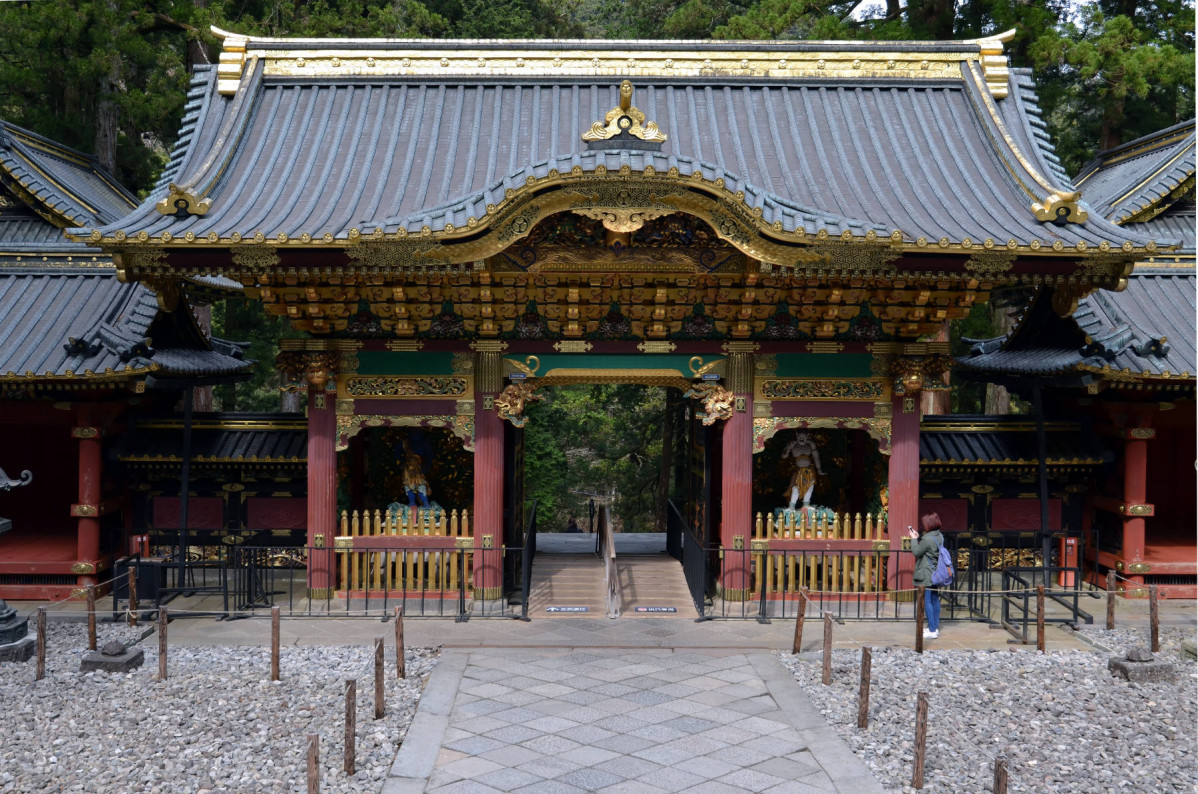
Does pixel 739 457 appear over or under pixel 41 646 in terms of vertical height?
over

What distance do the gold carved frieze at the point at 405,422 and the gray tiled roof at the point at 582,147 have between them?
267cm

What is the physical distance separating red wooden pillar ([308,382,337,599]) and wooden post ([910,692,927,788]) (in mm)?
8159

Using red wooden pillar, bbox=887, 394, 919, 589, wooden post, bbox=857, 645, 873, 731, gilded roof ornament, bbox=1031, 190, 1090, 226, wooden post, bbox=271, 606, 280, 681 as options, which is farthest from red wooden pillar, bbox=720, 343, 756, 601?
wooden post, bbox=271, 606, 280, 681

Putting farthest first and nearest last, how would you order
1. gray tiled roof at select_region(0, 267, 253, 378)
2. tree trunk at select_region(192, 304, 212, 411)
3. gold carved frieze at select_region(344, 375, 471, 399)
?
tree trunk at select_region(192, 304, 212, 411), gold carved frieze at select_region(344, 375, 471, 399), gray tiled roof at select_region(0, 267, 253, 378)

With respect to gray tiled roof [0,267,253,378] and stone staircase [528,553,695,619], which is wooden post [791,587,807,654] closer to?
stone staircase [528,553,695,619]

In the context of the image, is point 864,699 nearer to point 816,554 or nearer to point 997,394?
point 816,554

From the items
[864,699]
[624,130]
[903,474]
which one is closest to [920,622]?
[864,699]

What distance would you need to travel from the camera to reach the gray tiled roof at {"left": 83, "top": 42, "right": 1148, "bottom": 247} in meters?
12.5

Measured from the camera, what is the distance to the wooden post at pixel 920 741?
794 centimetres

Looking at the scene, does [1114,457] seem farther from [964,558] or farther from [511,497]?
[511,497]

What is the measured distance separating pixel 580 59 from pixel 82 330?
838cm

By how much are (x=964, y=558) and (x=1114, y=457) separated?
2725 mm

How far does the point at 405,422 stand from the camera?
1369 centimetres

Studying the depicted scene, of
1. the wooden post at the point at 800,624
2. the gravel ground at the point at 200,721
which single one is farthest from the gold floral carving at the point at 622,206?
the gravel ground at the point at 200,721
